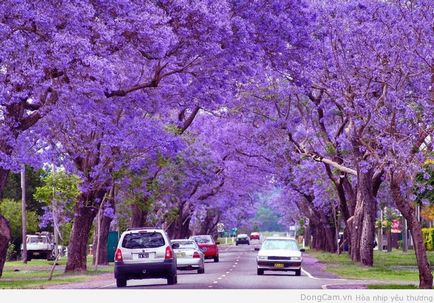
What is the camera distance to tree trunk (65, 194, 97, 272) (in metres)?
45.1

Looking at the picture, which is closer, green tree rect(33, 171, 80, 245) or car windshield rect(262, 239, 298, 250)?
car windshield rect(262, 239, 298, 250)

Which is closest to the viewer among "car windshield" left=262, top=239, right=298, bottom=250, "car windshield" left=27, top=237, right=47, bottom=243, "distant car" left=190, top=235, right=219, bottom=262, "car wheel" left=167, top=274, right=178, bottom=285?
"car wheel" left=167, top=274, right=178, bottom=285

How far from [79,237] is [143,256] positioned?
48.5 feet

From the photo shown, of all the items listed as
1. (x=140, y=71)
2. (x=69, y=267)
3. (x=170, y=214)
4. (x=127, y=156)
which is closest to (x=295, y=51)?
(x=140, y=71)

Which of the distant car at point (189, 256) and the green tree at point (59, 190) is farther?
the distant car at point (189, 256)

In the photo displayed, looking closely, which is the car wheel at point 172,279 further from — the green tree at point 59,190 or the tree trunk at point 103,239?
the tree trunk at point 103,239

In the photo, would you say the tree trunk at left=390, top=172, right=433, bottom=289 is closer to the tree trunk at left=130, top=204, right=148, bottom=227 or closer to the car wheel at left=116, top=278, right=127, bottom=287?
the car wheel at left=116, top=278, right=127, bottom=287

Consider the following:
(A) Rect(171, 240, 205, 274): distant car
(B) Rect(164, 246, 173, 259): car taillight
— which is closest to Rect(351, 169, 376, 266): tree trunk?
(A) Rect(171, 240, 205, 274): distant car

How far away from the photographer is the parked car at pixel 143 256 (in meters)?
30.9

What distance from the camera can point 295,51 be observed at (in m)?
31.8

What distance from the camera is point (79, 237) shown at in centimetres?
4519

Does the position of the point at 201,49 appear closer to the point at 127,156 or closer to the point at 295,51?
the point at 295,51

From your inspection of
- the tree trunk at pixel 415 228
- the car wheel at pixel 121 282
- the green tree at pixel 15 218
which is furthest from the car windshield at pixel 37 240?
the tree trunk at pixel 415 228

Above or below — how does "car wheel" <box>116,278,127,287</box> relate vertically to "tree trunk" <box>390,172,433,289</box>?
below
